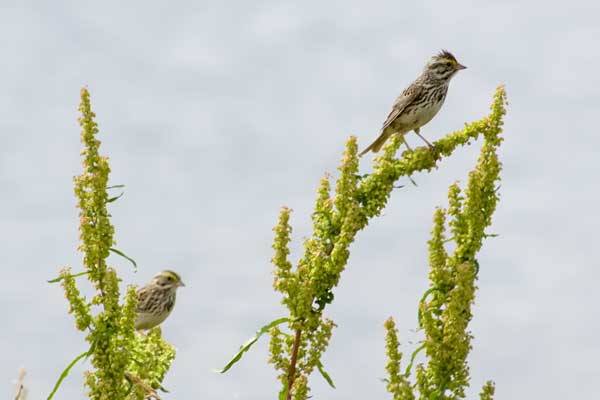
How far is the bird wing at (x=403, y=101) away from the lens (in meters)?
15.2

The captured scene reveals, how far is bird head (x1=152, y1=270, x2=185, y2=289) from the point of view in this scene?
17.5 meters

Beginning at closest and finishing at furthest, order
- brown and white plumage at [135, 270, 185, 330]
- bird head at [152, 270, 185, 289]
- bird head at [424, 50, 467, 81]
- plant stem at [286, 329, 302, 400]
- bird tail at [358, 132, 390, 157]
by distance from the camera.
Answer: plant stem at [286, 329, 302, 400]
bird tail at [358, 132, 390, 157]
bird head at [424, 50, 467, 81]
brown and white plumage at [135, 270, 185, 330]
bird head at [152, 270, 185, 289]

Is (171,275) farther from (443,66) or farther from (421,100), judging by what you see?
(443,66)

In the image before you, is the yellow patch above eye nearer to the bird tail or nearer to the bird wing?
the bird tail

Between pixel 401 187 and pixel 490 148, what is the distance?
919 millimetres

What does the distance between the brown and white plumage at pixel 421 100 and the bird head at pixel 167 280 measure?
463cm

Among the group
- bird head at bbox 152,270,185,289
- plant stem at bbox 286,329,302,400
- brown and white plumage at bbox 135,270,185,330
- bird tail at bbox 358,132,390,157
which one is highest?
bird tail at bbox 358,132,390,157

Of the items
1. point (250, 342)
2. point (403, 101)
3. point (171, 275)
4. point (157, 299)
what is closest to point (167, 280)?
point (171, 275)

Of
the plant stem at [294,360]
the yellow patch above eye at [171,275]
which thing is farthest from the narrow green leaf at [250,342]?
the yellow patch above eye at [171,275]

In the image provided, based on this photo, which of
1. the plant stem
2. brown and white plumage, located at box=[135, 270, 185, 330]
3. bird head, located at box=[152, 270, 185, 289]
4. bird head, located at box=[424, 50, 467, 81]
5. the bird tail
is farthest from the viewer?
bird head, located at box=[152, 270, 185, 289]

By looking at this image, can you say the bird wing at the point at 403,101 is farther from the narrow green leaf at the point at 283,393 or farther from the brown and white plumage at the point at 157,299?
the narrow green leaf at the point at 283,393

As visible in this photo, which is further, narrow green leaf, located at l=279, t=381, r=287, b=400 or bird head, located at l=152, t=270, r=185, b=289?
bird head, located at l=152, t=270, r=185, b=289

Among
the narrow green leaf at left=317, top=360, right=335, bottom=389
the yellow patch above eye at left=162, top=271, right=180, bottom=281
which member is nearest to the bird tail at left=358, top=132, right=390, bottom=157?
the yellow patch above eye at left=162, top=271, right=180, bottom=281

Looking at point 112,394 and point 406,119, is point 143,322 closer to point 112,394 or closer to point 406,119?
point 406,119
